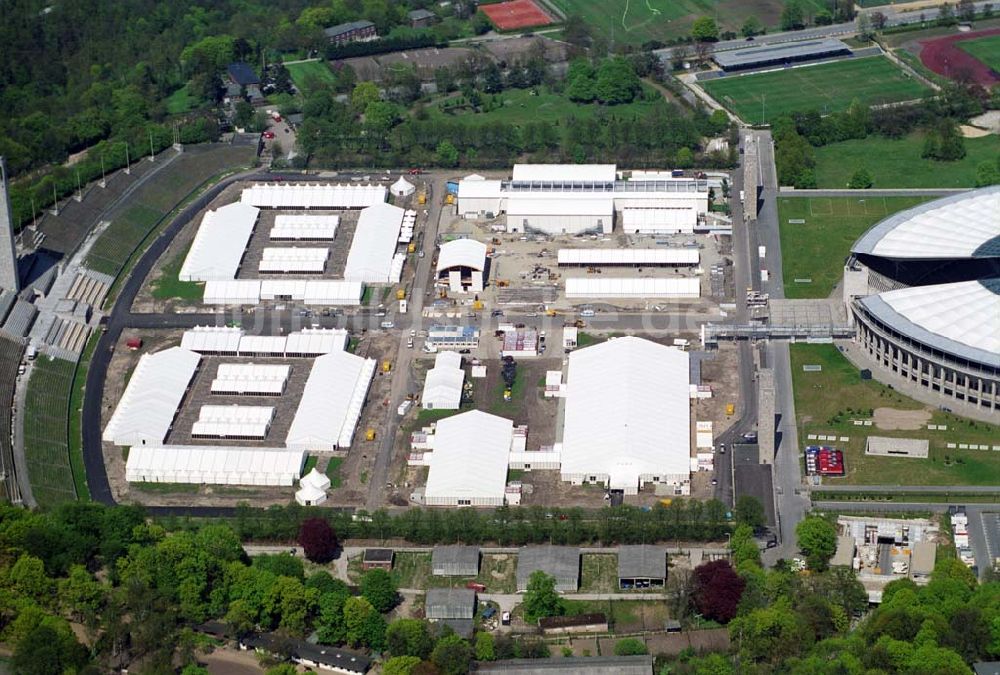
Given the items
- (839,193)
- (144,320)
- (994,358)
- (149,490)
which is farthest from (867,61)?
(149,490)

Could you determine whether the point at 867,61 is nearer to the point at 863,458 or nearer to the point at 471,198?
the point at 471,198

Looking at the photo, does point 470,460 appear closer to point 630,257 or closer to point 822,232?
point 630,257

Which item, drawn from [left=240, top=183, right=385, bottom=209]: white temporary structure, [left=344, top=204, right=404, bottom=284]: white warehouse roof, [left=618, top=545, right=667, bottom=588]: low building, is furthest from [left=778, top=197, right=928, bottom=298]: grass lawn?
[left=618, top=545, right=667, bottom=588]: low building

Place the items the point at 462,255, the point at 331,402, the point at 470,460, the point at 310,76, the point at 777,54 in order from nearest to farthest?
the point at 470,460 → the point at 331,402 → the point at 462,255 → the point at 310,76 → the point at 777,54

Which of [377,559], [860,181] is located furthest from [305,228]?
[377,559]

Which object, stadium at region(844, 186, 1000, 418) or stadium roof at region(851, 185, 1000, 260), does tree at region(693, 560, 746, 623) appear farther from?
stadium roof at region(851, 185, 1000, 260)
